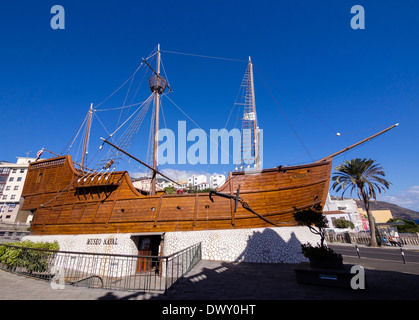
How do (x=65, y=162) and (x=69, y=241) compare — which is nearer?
(x=69, y=241)

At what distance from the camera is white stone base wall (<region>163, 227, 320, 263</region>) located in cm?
942

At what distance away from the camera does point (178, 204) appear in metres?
11.1

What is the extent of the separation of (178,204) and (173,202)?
0.34 m

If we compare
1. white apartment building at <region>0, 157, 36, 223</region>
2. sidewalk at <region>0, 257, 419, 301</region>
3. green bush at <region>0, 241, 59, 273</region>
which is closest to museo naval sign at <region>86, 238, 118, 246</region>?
green bush at <region>0, 241, 59, 273</region>

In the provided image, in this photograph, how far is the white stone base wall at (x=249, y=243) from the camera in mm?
9422

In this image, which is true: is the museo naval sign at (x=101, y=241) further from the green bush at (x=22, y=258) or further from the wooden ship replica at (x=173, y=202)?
the green bush at (x=22, y=258)

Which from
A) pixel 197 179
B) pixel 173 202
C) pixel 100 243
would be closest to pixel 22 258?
pixel 100 243

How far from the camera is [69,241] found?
1204 cm

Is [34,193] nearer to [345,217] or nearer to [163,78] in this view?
[163,78]

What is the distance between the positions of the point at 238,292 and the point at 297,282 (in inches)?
81.5

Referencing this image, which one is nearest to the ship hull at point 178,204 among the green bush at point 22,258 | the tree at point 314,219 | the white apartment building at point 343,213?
the tree at point 314,219
